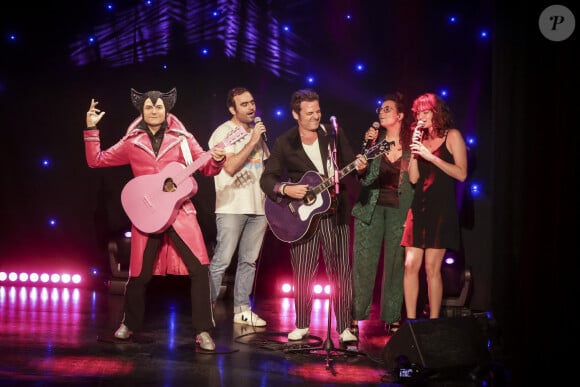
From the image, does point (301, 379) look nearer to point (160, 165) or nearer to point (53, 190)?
point (160, 165)

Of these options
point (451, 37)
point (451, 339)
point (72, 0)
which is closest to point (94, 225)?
point (72, 0)

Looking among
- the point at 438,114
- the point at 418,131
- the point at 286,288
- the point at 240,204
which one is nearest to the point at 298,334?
the point at 240,204

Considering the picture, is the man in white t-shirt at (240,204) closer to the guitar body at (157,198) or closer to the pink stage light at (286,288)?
the guitar body at (157,198)

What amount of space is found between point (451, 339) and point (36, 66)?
610 centimetres

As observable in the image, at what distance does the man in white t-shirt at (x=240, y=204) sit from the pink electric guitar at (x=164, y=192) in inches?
44.9

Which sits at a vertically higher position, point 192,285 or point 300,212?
point 300,212

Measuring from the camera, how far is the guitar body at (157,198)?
18.7 feet

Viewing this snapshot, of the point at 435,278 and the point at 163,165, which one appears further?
the point at 435,278

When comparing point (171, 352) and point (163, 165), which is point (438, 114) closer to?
point (163, 165)

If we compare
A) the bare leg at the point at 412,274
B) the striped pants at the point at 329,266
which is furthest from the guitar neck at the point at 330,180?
the bare leg at the point at 412,274

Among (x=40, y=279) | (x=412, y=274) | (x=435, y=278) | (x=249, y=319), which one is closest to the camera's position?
(x=435, y=278)

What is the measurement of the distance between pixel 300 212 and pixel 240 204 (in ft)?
3.92

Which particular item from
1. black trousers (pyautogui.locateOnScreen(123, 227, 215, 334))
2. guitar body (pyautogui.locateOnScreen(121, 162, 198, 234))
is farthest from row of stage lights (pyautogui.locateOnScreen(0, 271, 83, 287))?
guitar body (pyautogui.locateOnScreen(121, 162, 198, 234))

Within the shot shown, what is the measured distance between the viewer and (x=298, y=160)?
237 inches
